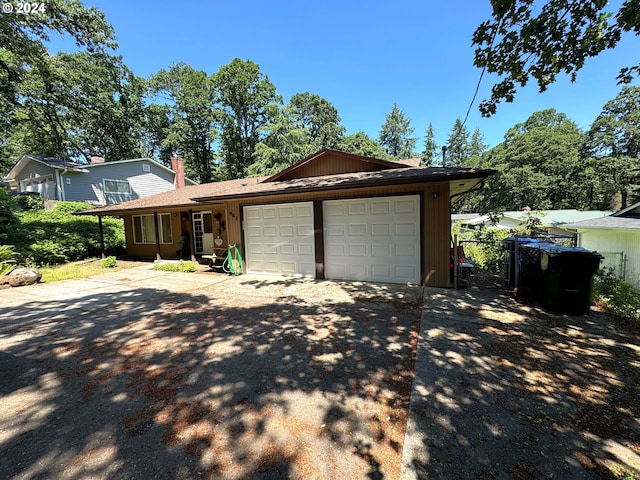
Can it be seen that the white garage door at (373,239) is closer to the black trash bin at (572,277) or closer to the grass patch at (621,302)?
the black trash bin at (572,277)

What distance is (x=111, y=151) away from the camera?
29.4 metres

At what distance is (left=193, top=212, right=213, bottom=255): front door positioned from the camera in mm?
12575

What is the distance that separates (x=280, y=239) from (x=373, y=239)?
2.99 meters

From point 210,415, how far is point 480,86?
7.91m

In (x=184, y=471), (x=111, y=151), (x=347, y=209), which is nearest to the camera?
(x=184, y=471)

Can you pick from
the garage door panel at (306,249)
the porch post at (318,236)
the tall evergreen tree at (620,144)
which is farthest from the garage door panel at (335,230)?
the tall evergreen tree at (620,144)

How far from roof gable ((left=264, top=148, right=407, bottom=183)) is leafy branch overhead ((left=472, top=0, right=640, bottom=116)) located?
3.36 metres

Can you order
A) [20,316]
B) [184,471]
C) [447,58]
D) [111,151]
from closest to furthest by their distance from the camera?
1. [184,471]
2. [20,316]
3. [447,58]
4. [111,151]

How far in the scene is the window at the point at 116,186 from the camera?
18.8 metres

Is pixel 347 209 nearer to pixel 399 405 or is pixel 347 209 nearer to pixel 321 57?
pixel 399 405

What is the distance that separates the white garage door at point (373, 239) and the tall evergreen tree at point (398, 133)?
38142mm

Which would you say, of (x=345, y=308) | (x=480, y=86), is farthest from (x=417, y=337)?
(x=480, y=86)

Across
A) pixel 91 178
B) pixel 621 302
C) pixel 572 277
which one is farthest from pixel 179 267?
pixel 91 178

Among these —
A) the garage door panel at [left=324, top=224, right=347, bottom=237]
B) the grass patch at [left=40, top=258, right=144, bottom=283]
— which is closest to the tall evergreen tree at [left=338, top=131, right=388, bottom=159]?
the grass patch at [left=40, top=258, right=144, bottom=283]
